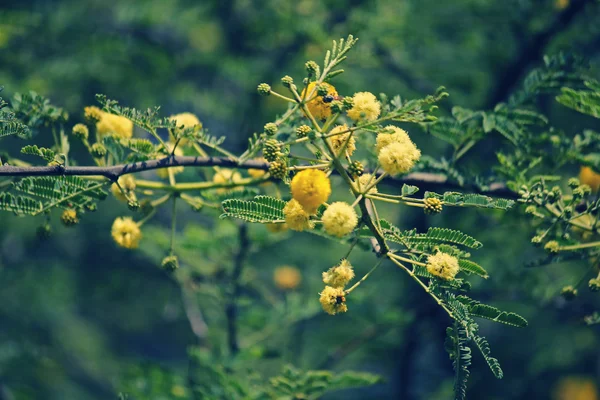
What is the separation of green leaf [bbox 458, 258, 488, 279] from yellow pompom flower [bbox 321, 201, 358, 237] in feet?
1.99

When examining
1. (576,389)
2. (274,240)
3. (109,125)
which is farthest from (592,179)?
(576,389)

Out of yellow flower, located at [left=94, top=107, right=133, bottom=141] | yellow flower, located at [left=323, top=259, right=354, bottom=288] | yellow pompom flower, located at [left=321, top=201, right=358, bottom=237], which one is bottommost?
yellow flower, located at [left=323, top=259, right=354, bottom=288]

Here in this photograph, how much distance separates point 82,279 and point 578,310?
220 inches

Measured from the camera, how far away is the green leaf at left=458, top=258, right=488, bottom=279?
8.27 feet

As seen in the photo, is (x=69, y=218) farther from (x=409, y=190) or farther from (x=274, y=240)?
(x=274, y=240)

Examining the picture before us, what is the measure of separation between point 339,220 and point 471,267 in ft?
2.30

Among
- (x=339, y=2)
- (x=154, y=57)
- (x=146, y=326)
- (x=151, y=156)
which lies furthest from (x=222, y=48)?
(x=151, y=156)

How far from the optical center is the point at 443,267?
2.40 m

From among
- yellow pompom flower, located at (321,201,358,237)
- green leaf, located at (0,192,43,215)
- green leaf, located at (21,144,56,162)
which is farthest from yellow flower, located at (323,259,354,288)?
green leaf, located at (0,192,43,215)

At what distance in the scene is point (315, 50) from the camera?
668cm

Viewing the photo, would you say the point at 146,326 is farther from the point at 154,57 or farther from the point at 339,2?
the point at 339,2

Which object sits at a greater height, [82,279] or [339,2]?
[339,2]

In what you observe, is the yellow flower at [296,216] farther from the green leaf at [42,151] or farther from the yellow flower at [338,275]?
the green leaf at [42,151]

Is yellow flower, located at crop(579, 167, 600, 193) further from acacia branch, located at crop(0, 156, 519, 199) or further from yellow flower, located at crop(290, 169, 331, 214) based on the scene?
yellow flower, located at crop(290, 169, 331, 214)
